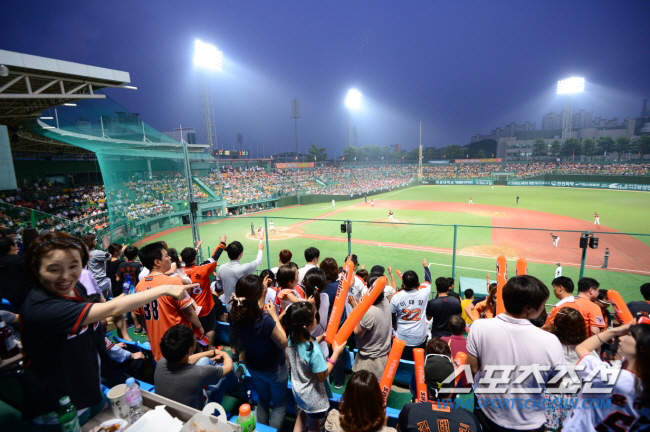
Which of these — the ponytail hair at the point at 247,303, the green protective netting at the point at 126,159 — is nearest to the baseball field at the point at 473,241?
the green protective netting at the point at 126,159

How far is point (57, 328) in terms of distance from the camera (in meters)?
1.93

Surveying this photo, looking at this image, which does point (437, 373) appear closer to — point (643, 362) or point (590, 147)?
point (643, 362)

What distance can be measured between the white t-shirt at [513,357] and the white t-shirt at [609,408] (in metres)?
0.26

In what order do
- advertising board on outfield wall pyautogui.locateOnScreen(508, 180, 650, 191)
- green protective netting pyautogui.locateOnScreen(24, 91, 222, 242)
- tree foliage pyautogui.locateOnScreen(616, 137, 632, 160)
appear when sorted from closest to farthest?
green protective netting pyautogui.locateOnScreen(24, 91, 222, 242), advertising board on outfield wall pyautogui.locateOnScreen(508, 180, 650, 191), tree foliage pyautogui.locateOnScreen(616, 137, 632, 160)

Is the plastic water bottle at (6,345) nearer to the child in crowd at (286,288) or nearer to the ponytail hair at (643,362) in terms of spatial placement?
the child in crowd at (286,288)

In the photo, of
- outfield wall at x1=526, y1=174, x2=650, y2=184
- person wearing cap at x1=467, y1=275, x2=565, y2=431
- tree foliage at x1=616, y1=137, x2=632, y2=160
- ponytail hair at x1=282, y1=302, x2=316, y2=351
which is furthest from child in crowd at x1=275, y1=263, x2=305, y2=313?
tree foliage at x1=616, y1=137, x2=632, y2=160

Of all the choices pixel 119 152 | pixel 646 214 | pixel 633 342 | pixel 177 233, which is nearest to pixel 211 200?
pixel 177 233

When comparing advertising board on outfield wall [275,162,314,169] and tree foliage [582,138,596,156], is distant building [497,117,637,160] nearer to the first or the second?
tree foliage [582,138,596,156]

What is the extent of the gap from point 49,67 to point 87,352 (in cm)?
1275

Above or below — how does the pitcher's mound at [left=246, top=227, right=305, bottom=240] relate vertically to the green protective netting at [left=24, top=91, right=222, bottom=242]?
below

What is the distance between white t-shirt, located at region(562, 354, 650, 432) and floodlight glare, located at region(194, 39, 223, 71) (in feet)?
146

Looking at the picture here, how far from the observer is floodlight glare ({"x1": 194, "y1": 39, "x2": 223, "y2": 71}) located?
3734cm

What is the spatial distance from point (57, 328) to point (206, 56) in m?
44.7

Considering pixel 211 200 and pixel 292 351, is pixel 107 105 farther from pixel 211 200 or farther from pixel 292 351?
pixel 292 351
